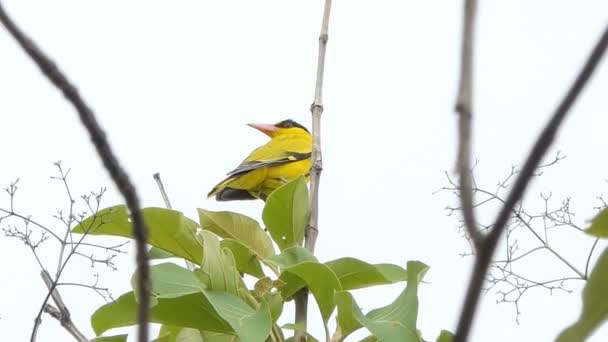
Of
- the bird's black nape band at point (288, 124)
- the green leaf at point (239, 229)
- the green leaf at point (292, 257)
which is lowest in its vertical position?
the green leaf at point (292, 257)

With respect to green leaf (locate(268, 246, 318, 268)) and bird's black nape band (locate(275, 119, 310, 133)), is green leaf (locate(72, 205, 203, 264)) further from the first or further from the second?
bird's black nape band (locate(275, 119, 310, 133))

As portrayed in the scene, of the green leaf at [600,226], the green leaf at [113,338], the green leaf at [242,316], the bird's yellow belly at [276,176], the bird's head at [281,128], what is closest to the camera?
the green leaf at [600,226]

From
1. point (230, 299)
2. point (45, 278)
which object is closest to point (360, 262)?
point (230, 299)

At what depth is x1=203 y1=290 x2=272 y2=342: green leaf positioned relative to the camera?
195 centimetres

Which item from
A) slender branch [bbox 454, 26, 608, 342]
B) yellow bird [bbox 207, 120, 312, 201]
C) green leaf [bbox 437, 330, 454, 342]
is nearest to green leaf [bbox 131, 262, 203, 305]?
green leaf [bbox 437, 330, 454, 342]

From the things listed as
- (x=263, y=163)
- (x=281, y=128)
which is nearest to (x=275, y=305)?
(x=263, y=163)

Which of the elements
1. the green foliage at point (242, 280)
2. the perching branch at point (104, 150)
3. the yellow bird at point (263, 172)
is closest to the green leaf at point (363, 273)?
the green foliage at point (242, 280)

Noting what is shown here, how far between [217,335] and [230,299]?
20 cm

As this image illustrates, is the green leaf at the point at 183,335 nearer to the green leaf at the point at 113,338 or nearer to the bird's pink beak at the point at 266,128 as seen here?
the green leaf at the point at 113,338

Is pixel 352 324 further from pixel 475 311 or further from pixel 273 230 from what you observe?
pixel 475 311

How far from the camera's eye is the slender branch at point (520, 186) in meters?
0.51

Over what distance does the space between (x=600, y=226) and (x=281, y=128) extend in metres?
7.06

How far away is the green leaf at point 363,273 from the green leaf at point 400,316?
0.62ft

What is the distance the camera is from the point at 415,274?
2.09m
